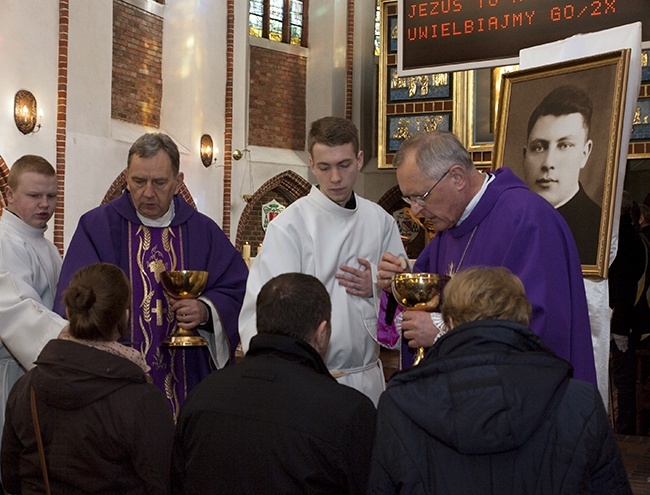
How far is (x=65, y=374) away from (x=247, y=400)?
2.07 feet

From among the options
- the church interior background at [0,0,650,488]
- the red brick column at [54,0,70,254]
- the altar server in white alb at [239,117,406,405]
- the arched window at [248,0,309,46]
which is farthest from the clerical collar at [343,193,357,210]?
the arched window at [248,0,309,46]

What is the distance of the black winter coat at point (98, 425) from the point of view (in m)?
2.64

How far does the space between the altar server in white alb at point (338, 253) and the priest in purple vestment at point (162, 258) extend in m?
0.41

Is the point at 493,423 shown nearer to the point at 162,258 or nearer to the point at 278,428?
the point at 278,428

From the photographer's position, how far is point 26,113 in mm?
10281

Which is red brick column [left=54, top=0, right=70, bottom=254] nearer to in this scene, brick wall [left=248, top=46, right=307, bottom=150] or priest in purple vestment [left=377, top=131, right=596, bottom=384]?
brick wall [left=248, top=46, right=307, bottom=150]

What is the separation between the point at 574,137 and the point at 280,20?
12.1 metres

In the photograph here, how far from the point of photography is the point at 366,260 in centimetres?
377

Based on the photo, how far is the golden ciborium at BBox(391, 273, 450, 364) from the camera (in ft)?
10.2

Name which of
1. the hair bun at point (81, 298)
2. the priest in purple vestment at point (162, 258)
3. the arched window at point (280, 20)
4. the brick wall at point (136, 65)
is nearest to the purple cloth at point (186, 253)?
the priest in purple vestment at point (162, 258)

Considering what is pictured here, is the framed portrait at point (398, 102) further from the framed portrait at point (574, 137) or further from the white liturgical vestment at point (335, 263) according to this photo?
the white liturgical vestment at point (335, 263)

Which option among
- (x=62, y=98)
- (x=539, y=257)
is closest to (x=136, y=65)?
(x=62, y=98)

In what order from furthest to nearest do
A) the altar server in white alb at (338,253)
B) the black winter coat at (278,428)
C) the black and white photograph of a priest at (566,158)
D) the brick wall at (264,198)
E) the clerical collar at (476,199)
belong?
the brick wall at (264,198) → the black and white photograph of a priest at (566,158) → the altar server in white alb at (338,253) → the clerical collar at (476,199) → the black winter coat at (278,428)

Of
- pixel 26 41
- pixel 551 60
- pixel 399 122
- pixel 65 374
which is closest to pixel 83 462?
pixel 65 374
